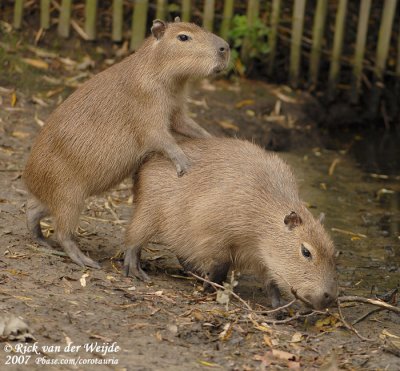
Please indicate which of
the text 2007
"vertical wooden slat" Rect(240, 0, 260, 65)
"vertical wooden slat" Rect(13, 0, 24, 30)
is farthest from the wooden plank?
the text 2007

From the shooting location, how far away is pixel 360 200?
8859mm

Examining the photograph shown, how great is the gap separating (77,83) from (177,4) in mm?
1642

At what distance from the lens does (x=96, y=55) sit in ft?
34.3

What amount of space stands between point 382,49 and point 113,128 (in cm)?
518

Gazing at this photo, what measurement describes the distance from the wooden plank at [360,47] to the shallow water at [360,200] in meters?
0.53

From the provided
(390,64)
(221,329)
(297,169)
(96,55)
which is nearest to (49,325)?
(221,329)

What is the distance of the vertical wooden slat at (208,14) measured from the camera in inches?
407

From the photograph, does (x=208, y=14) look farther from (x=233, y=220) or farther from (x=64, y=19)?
(x=233, y=220)

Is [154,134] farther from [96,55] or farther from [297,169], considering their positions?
[96,55]

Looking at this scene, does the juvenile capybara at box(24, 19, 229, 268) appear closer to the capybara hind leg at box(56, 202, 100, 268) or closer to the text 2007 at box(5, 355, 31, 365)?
the capybara hind leg at box(56, 202, 100, 268)

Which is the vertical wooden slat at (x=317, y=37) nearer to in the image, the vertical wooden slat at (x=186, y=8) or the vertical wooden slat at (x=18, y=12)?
the vertical wooden slat at (x=186, y=8)

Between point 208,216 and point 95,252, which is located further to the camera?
point 95,252

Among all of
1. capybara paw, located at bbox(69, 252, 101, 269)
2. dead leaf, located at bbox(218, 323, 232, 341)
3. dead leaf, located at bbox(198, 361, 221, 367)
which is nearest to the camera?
dead leaf, located at bbox(198, 361, 221, 367)

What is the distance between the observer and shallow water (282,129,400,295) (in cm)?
719
